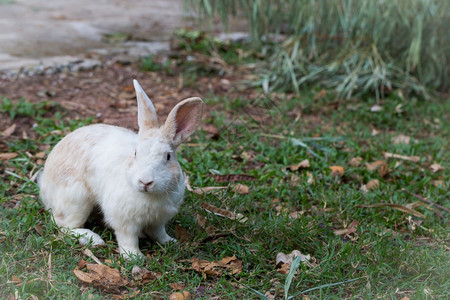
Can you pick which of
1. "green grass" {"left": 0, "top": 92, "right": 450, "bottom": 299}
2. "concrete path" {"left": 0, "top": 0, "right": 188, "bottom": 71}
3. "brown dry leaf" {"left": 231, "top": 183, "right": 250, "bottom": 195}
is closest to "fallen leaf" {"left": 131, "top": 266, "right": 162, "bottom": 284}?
"green grass" {"left": 0, "top": 92, "right": 450, "bottom": 299}

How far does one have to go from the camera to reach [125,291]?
2.67 m

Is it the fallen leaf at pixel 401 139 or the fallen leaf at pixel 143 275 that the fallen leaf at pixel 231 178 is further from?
the fallen leaf at pixel 401 139

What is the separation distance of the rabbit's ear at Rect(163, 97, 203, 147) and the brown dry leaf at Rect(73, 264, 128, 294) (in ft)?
2.33

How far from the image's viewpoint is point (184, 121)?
2.79m

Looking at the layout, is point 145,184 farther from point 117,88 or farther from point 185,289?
point 117,88

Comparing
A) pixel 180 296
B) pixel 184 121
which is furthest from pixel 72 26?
pixel 180 296

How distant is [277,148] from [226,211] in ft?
4.42

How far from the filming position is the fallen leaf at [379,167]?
4.27 meters

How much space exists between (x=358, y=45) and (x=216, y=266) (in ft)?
13.1

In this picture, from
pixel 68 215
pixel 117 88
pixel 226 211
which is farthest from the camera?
pixel 117 88

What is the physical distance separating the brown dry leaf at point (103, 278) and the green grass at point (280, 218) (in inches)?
2.0

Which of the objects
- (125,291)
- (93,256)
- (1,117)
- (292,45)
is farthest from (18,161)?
(292,45)

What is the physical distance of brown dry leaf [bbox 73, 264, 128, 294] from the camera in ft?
8.66

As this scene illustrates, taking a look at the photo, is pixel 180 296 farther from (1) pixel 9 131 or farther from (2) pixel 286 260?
(1) pixel 9 131
